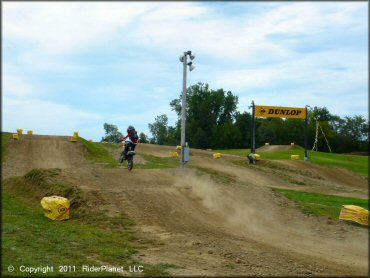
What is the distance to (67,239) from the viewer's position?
1030 centimetres

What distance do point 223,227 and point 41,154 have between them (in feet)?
74.9

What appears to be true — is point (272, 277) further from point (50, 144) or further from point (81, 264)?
point (50, 144)

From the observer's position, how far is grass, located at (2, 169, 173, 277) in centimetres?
812

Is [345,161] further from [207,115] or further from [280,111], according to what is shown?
[207,115]

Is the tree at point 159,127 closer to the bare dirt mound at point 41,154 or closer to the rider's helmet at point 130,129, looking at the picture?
the bare dirt mound at point 41,154

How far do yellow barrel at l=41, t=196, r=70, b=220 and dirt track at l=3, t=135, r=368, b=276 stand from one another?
119 cm

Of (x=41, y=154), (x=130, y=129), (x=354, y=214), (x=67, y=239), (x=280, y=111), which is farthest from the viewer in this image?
(x=280, y=111)

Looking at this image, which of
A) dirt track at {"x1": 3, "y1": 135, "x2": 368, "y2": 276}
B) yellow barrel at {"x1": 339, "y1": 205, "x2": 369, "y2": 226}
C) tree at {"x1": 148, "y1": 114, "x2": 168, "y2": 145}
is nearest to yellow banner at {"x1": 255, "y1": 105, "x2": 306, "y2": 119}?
dirt track at {"x1": 3, "y1": 135, "x2": 368, "y2": 276}

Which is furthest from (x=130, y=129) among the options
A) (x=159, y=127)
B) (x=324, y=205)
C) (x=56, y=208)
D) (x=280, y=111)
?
(x=159, y=127)

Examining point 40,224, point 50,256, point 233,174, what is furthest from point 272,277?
point 233,174

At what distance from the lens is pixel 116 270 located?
25.4ft

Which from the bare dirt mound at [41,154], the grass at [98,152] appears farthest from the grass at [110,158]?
the bare dirt mound at [41,154]

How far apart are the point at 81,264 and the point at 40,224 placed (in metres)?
4.64

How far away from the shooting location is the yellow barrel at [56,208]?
12.8 metres
